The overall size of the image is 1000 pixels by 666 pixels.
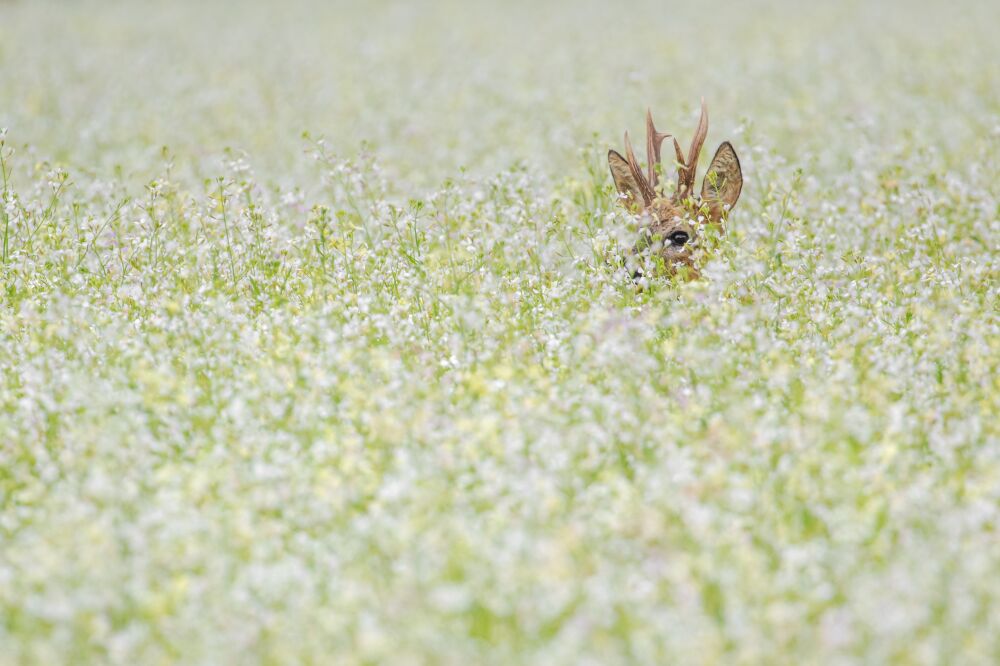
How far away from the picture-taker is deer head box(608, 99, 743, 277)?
828 centimetres

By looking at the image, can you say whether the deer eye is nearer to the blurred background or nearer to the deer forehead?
the deer forehead

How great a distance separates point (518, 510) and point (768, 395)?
1859 millimetres

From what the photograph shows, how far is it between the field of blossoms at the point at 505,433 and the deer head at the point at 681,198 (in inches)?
10.1

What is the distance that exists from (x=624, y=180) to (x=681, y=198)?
17.5 inches

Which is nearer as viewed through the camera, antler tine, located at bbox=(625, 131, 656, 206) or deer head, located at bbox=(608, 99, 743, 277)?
deer head, located at bbox=(608, 99, 743, 277)

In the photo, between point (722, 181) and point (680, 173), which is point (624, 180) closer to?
point (680, 173)

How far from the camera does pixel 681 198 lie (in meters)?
8.59

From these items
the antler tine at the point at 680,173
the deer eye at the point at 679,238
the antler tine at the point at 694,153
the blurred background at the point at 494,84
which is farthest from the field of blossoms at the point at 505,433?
the blurred background at the point at 494,84

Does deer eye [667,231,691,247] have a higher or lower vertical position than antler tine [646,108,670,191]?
lower

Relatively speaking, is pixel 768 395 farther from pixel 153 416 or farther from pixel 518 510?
pixel 153 416

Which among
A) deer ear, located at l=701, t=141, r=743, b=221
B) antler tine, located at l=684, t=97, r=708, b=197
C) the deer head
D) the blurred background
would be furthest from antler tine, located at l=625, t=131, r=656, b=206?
the blurred background

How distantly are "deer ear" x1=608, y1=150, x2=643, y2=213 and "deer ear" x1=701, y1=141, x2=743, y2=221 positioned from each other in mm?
505

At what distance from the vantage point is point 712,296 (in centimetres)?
716

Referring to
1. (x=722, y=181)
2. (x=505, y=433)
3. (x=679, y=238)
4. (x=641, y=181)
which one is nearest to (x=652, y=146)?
(x=641, y=181)
